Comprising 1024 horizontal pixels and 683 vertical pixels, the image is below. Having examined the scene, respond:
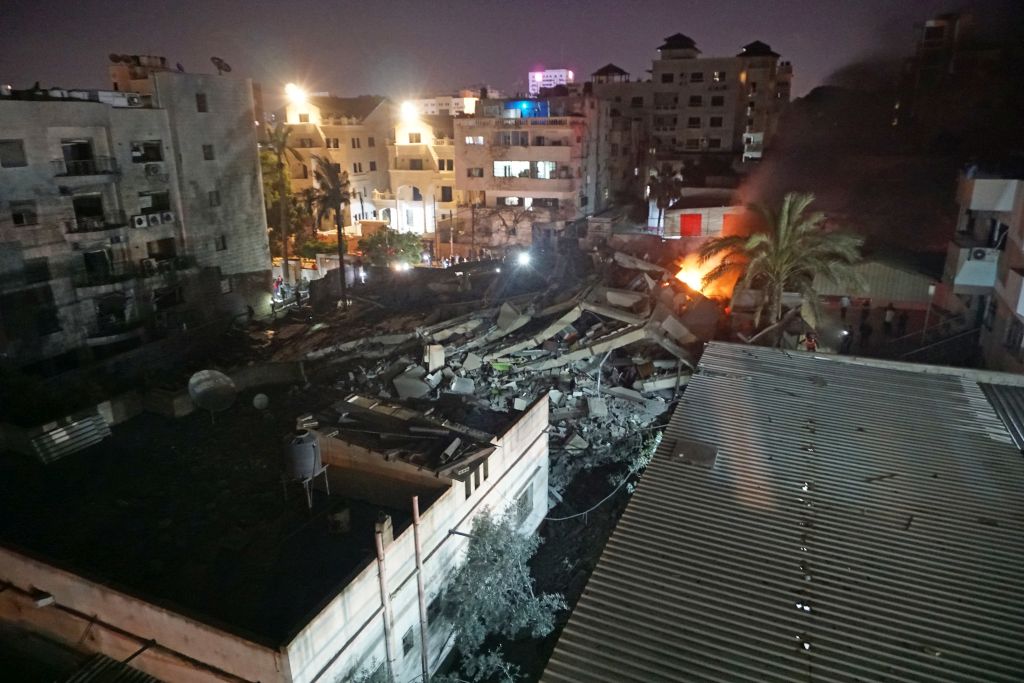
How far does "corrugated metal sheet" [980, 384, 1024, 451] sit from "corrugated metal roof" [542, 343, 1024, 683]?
9.2 inches

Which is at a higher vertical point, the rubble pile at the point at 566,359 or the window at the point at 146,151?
the window at the point at 146,151

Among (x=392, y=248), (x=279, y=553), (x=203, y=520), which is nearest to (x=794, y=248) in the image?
(x=279, y=553)

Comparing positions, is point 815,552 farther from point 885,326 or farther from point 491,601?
point 885,326

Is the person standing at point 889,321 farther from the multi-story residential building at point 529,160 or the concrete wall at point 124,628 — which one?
the concrete wall at point 124,628

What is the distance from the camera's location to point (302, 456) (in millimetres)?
12609

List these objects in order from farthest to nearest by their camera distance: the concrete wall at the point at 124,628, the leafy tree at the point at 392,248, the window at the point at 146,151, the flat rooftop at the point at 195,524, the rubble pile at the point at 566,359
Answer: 1. the leafy tree at the point at 392,248
2. the window at the point at 146,151
3. the rubble pile at the point at 566,359
4. the flat rooftop at the point at 195,524
5. the concrete wall at the point at 124,628

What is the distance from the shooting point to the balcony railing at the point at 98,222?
27.8 meters

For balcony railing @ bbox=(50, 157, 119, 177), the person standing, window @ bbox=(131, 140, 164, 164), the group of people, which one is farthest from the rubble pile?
window @ bbox=(131, 140, 164, 164)

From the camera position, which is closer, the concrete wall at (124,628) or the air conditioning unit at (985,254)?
the concrete wall at (124,628)

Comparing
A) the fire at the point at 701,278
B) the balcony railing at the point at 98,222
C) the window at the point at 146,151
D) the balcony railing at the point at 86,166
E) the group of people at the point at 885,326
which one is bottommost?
the group of people at the point at 885,326

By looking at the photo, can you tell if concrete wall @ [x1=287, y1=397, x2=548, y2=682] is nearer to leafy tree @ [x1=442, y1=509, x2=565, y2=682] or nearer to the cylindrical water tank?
leafy tree @ [x1=442, y1=509, x2=565, y2=682]

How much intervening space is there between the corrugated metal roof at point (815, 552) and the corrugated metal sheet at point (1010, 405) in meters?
0.23

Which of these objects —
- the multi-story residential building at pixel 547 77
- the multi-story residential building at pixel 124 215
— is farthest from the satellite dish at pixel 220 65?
the multi-story residential building at pixel 547 77

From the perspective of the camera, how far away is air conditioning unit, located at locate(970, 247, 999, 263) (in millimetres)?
22000
